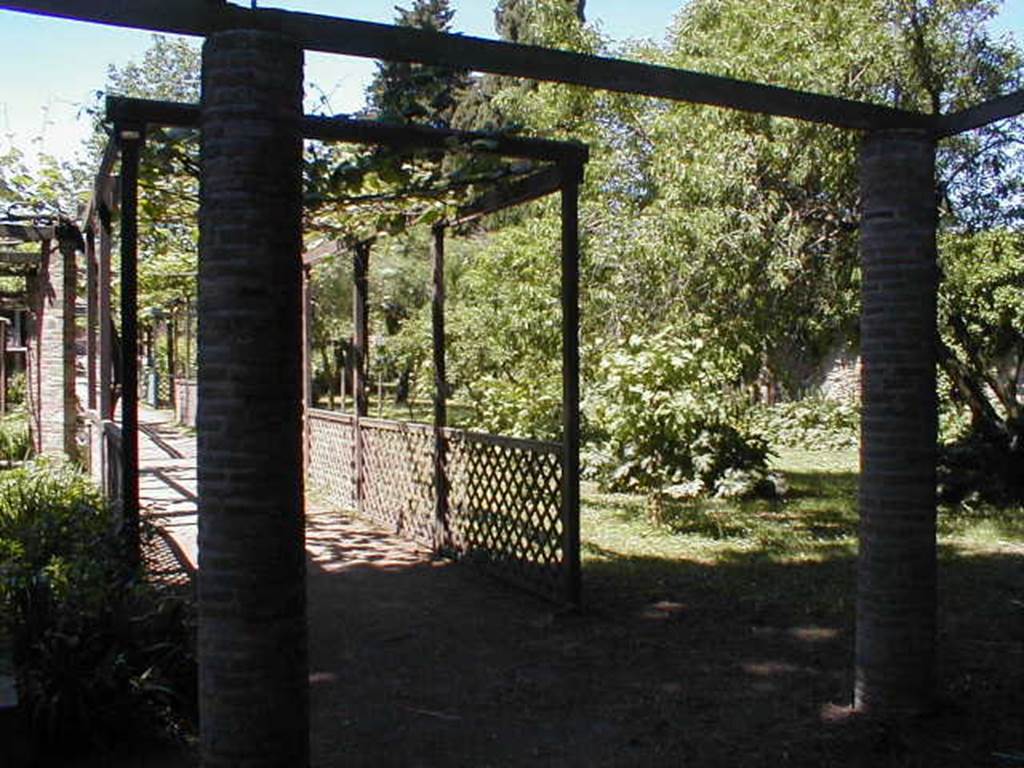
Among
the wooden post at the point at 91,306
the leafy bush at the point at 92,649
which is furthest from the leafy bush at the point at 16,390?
the leafy bush at the point at 92,649

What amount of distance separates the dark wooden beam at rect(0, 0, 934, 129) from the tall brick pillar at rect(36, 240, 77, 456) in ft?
32.0

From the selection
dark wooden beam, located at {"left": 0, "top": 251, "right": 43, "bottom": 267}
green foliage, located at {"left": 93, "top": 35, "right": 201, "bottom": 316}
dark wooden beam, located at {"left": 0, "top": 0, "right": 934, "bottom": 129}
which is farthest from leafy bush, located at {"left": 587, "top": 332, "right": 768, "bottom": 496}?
dark wooden beam, located at {"left": 0, "top": 251, "right": 43, "bottom": 267}

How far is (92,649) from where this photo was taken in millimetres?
4371

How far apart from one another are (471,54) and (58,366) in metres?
10.1

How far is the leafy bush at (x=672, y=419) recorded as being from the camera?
35.7 ft

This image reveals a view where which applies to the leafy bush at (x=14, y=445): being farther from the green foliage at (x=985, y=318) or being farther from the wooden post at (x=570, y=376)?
the green foliage at (x=985, y=318)

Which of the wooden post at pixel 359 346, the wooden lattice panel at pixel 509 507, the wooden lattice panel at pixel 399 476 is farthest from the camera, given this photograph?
the wooden post at pixel 359 346

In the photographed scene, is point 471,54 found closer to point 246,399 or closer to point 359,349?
point 246,399

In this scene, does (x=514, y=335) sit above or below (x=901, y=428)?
above

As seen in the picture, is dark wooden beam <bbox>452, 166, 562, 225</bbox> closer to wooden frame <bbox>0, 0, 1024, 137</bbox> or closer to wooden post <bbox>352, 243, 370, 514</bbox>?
wooden post <bbox>352, 243, 370, 514</bbox>

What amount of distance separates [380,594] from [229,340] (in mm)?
4506

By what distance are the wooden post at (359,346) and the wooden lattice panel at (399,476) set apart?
10cm

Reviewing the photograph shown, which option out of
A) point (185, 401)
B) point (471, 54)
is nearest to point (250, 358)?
point (471, 54)

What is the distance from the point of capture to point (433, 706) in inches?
193
